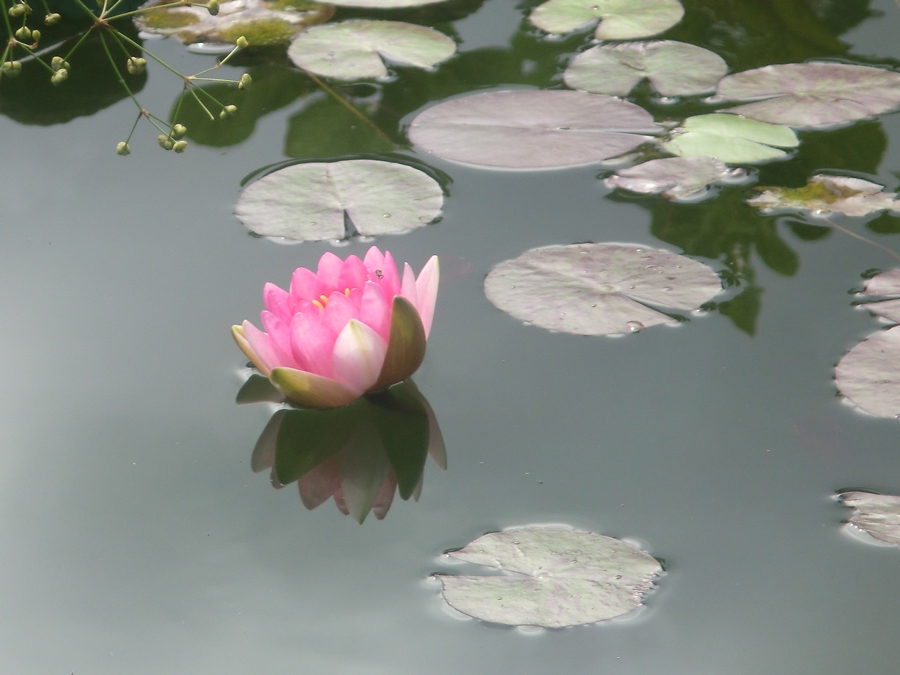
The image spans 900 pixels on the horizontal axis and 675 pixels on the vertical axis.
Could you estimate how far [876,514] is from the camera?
3.65 ft

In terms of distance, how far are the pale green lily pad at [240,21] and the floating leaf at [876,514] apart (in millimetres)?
1828

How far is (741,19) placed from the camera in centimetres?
237

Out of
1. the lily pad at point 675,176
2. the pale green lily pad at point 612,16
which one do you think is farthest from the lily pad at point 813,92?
the pale green lily pad at point 612,16

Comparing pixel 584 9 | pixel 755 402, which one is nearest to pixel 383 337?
pixel 755 402

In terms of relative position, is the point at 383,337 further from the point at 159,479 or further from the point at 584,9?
the point at 584,9

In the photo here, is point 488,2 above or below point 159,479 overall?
above

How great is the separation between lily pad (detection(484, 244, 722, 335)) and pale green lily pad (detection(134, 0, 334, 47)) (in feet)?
3.97

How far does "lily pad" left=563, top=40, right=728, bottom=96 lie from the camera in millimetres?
2066

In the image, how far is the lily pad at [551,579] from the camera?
103 cm

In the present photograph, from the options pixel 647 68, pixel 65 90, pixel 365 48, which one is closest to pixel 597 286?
pixel 647 68

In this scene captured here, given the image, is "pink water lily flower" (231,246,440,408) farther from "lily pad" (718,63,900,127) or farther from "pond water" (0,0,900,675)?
"lily pad" (718,63,900,127)

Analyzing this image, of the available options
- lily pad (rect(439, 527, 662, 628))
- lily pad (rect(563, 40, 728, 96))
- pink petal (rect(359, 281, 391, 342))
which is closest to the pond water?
lily pad (rect(439, 527, 662, 628))

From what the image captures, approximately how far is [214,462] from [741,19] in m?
1.85

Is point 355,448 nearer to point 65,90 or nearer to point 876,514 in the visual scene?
point 876,514
